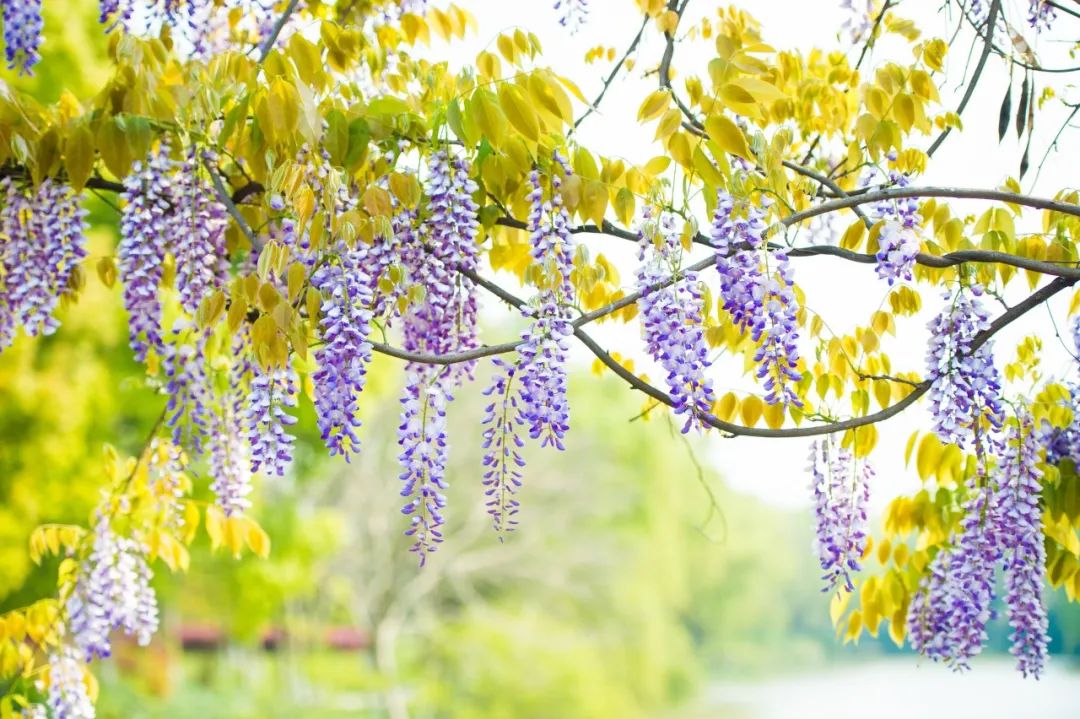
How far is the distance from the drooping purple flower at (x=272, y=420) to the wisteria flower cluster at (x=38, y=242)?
69 cm

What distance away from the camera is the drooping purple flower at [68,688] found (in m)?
3.01

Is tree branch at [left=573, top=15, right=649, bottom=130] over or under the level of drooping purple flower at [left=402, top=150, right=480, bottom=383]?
over

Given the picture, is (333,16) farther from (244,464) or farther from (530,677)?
(530,677)

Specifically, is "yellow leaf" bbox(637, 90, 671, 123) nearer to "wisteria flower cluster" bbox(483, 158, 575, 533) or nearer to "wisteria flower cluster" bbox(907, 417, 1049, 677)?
"wisteria flower cluster" bbox(483, 158, 575, 533)

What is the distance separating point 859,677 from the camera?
2434cm

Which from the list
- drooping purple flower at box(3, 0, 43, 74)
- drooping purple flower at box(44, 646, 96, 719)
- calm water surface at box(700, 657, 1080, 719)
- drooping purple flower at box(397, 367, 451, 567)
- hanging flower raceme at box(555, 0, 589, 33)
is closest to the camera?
drooping purple flower at box(397, 367, 451, 567)

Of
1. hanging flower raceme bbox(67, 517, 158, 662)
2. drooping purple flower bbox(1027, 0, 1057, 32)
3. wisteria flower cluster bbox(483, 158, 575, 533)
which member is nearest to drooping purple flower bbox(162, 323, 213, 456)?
hanging flower raceme bbox(67, 517, 158, 662)

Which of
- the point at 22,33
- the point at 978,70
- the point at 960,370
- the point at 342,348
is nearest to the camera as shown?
the point at 342,348

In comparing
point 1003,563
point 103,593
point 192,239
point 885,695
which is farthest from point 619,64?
point 885,695

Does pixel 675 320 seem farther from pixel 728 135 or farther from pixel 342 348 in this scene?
pixel 342 348

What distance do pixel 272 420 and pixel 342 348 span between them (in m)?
0.20

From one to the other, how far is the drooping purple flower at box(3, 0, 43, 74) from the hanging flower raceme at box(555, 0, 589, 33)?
42.6 inches

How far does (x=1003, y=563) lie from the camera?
7.66ft

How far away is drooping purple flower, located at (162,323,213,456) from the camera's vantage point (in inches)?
97.4
